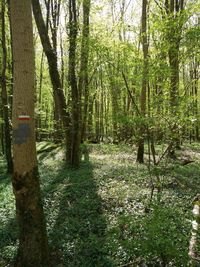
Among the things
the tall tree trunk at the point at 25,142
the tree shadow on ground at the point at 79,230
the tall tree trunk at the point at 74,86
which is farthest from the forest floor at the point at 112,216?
the tall tree trunk at the point at 74,86

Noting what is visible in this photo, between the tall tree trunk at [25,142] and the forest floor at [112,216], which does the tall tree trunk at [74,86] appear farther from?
the tall tree trunk at [25,142]

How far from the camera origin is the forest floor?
4473mm

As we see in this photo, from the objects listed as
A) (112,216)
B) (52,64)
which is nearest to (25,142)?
(112,216)

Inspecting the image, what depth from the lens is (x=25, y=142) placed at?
4156 mm

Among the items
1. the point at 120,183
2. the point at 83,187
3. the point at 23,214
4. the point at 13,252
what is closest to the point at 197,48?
the point at 120,183

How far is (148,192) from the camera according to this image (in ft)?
25.3

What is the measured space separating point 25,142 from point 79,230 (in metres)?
2.71

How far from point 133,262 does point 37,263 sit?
161 centimetres

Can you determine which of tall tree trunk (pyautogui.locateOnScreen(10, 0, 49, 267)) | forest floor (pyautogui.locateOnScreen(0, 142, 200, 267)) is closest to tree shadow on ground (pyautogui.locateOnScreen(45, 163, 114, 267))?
forest floor (pyautogui.locateOnScreen(0, 142, 200, 267))

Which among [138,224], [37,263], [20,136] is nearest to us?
[20,136]

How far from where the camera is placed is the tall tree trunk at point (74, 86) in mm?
10258

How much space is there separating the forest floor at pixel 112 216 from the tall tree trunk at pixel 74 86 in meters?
0.96

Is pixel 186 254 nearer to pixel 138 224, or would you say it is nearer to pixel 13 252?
pixel 138 224

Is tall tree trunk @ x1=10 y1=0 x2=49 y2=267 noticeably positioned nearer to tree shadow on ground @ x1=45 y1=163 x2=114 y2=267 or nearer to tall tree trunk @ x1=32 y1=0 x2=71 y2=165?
tree shadow on ground @ x1=45 y1=163 x2=114 y2=267
